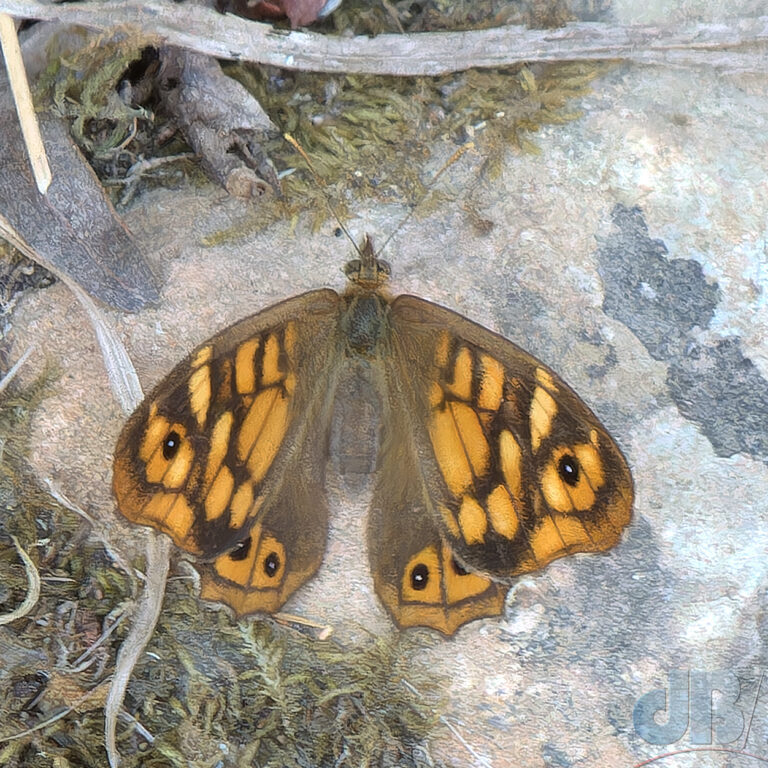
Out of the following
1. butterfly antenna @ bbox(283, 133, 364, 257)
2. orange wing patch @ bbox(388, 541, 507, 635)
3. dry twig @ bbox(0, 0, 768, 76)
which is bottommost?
orange wing patch @ bbox(388, 541, 507, 635)

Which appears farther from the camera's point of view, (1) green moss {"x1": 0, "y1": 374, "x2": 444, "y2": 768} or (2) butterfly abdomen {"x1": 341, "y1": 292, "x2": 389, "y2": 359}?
(1) green moss {"x1": 0, "y1": 374, "x2": 444, "y2": 768}

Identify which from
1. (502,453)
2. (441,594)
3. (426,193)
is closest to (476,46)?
(426,193)

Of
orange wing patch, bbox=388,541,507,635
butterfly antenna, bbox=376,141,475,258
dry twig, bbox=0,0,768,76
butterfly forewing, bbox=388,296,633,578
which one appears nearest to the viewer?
butterfly forewing, bbox=388,296,633,578

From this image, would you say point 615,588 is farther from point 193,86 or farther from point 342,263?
point 193,86

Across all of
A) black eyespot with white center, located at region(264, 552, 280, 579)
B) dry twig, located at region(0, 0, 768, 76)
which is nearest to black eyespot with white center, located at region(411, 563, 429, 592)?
black eyespot with white center, located at region(264, 552, 280, 579)

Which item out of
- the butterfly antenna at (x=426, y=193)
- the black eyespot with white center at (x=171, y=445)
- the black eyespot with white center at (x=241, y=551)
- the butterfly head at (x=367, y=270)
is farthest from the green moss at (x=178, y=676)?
the butterfly antenna at (x=426, y=193)

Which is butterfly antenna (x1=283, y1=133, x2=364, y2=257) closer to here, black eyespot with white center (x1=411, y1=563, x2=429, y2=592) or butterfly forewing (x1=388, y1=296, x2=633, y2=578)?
butterfly forewing (x1=388, y1=296, x2=633, y2=578)

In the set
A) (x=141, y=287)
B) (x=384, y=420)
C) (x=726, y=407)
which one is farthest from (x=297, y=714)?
(x=726, y=407)
